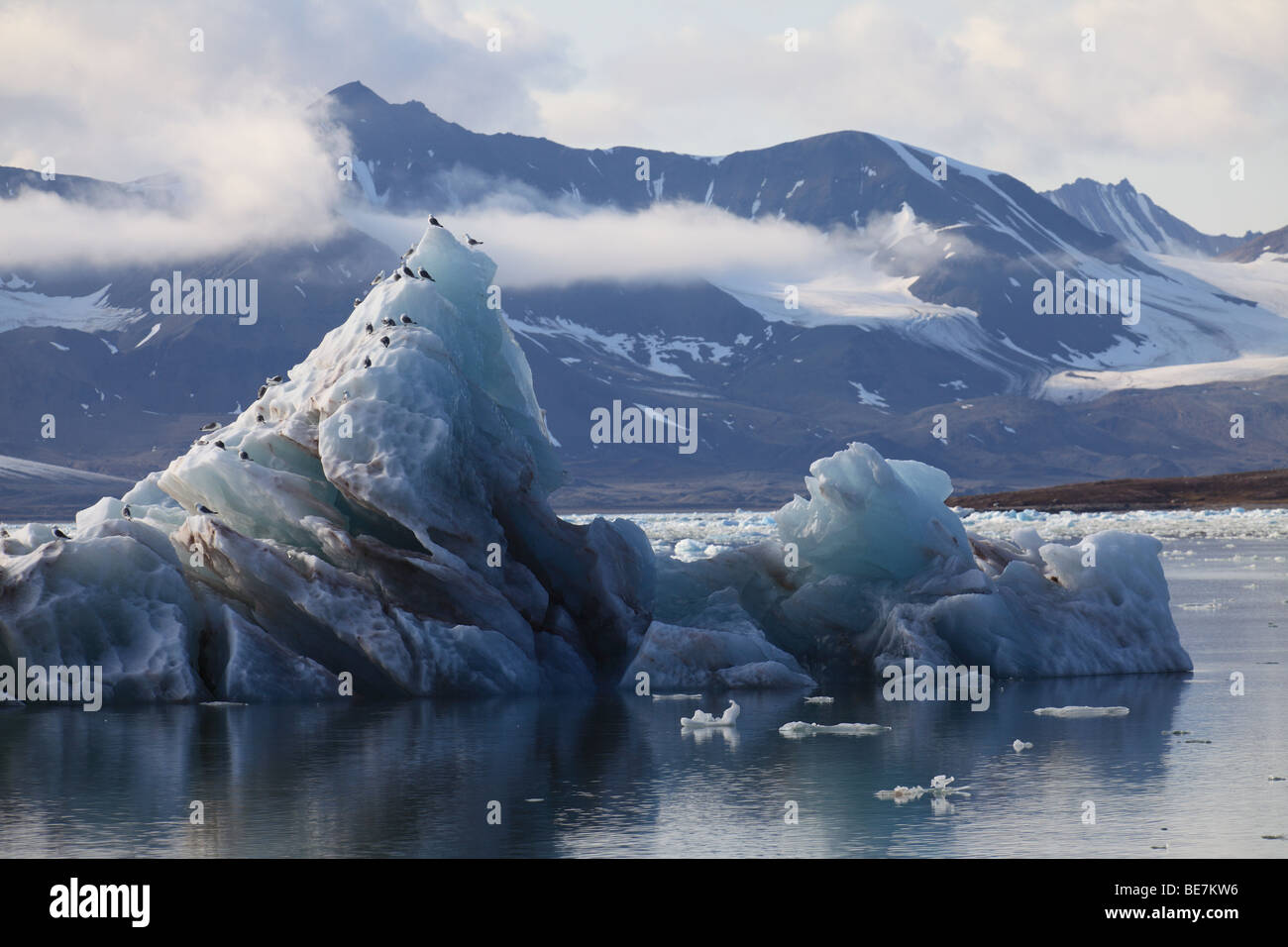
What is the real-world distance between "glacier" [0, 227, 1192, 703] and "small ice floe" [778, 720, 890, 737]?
4.25 meters

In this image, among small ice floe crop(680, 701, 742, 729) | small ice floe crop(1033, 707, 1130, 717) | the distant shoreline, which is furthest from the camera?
the distant shoreline

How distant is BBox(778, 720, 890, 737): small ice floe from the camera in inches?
728

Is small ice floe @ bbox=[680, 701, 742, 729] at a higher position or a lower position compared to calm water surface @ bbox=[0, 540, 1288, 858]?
higher

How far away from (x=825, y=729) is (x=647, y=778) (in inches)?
128

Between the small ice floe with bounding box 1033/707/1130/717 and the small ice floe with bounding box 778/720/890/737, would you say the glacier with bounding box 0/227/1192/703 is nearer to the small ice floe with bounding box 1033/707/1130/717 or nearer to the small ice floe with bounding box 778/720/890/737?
the small ice floe with bounding box 1033/707/1130/717

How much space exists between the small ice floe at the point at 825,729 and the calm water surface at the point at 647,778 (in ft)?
0.58

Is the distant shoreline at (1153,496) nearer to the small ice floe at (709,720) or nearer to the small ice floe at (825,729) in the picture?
the small ice floe at (709,720)

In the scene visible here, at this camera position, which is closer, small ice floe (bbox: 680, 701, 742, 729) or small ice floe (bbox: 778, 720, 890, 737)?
small ice floe (bbox: 778, 720, 890, 737)

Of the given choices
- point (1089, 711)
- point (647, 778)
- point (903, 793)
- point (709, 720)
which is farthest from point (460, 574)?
point (903, 793)

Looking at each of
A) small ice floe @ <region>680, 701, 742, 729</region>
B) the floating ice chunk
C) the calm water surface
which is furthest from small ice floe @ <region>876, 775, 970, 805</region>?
small ice floe @ <region>680, 701, 742, 729</region>
